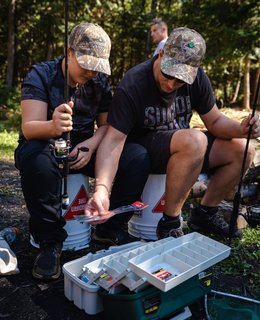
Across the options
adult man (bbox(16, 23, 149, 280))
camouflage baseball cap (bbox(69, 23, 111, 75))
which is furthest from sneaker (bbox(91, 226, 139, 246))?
camouflage baseball cap (bbox(69, 23, 111, 75))

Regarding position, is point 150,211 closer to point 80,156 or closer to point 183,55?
point 80,156

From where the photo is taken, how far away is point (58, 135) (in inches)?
86.5

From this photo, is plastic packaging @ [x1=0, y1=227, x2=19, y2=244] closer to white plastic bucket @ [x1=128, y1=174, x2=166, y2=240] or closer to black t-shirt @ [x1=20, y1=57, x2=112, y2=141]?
black t-shirt @ [x1=20, y1=57, x2=112, y2=141]

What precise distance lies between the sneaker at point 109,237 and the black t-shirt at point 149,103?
2.16 feet

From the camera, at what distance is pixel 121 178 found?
2529 millimetres

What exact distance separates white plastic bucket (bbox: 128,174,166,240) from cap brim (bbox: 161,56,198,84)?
2.33ft

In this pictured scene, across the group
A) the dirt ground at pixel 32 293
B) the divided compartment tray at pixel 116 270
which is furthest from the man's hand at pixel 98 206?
the dirt ground at pixel 32 293

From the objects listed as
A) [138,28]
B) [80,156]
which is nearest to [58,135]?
[80,156]

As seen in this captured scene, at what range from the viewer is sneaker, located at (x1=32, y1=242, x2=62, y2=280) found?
2.25 meters

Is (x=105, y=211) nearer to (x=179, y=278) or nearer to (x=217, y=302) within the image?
(x=179, y=278)

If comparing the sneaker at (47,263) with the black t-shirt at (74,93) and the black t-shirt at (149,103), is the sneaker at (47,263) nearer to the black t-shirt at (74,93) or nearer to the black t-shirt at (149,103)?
the black t-shirt at (74,93)

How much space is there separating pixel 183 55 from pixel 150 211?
3.56 ft

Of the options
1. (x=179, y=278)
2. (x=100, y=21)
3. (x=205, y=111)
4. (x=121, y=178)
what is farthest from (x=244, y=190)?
(x=100, y=21)

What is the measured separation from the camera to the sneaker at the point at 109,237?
2.68 m
